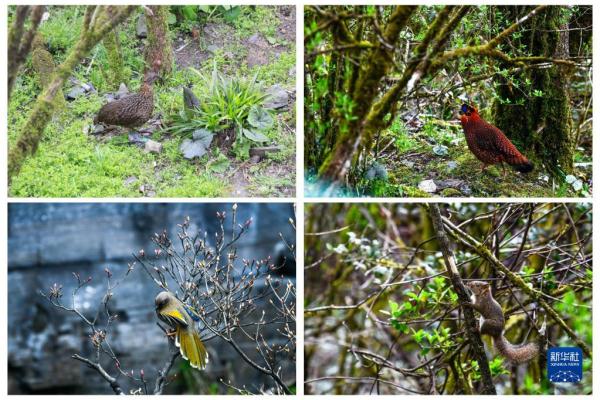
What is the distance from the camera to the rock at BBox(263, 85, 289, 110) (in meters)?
2.71

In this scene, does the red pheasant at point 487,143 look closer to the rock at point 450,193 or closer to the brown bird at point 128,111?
the rock at point 450,193

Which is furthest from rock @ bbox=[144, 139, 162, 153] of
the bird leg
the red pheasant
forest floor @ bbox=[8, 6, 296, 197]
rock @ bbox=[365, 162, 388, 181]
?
the red pheasant

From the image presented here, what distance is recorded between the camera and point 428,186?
262 cm

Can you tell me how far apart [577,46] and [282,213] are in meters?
1.41

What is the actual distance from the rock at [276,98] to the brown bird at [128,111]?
0.44 metres

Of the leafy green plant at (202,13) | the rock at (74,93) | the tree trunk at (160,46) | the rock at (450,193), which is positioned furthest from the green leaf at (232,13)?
the rock at (450,193)

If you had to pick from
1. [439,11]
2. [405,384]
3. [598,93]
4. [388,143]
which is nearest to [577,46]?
[598,93]

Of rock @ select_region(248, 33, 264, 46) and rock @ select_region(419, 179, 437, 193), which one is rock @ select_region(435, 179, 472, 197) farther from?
rock @ select_region(248, 33, 264, 46)

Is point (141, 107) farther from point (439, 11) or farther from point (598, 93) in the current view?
point (598, 93)

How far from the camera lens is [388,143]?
8.54ft

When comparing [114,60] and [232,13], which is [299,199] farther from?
[114,60]

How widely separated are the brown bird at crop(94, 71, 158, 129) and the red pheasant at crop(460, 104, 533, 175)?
1153mm

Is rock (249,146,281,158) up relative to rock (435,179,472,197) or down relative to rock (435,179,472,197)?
up

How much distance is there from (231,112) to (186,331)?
80cm
